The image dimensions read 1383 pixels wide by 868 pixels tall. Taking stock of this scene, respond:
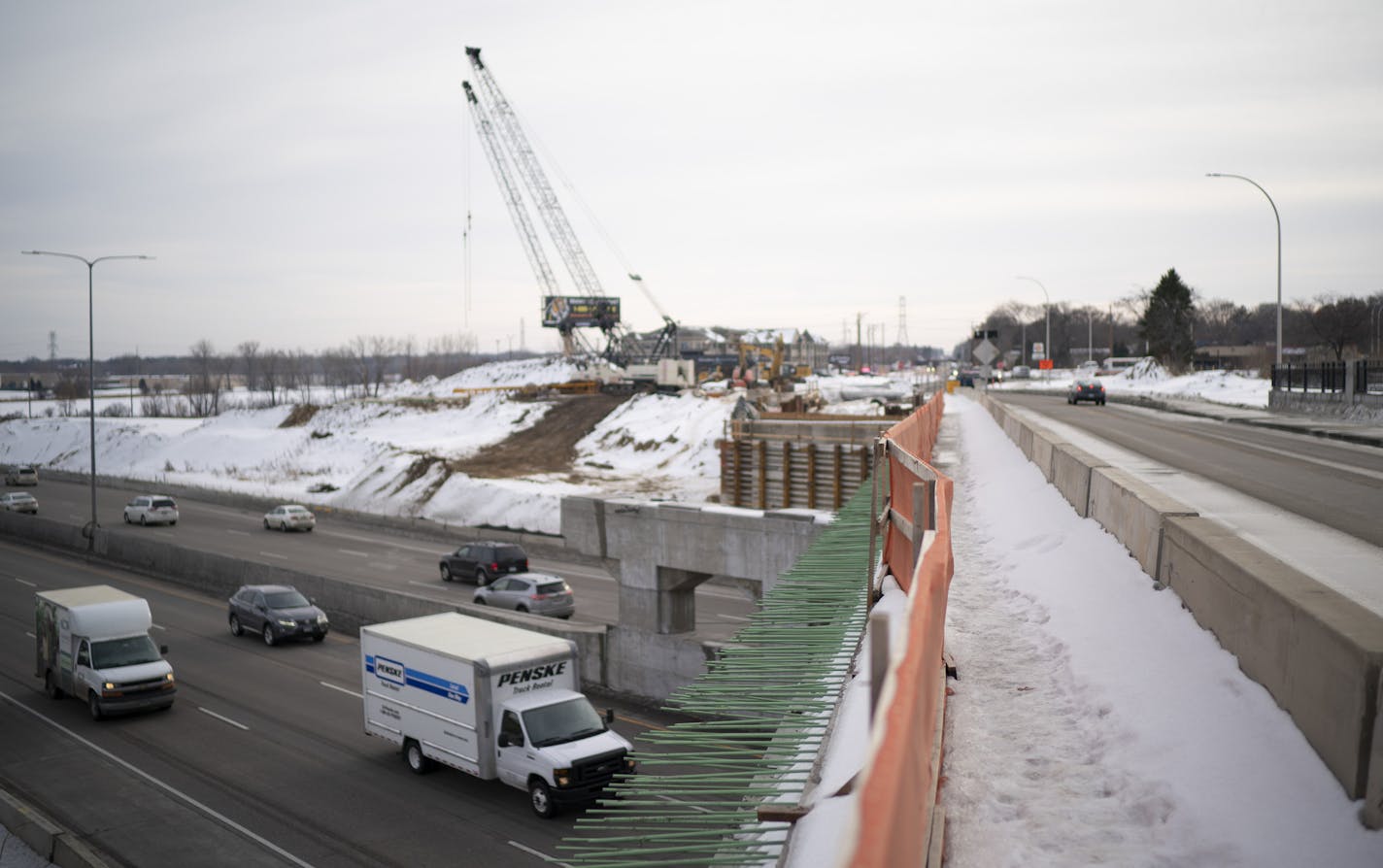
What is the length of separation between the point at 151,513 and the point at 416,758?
40976mm

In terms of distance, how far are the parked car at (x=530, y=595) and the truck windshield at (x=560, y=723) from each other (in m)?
11.2

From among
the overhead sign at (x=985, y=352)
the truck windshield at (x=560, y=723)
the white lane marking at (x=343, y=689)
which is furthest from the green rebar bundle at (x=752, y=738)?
the overhead sign at (x=985, y=352)

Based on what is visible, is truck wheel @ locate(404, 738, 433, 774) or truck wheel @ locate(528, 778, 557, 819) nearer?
truck wheel @ locate(528, 778, 557, 819)

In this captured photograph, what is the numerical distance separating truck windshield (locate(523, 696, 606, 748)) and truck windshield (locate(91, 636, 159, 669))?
1119 cm

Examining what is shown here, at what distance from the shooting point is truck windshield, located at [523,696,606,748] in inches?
645

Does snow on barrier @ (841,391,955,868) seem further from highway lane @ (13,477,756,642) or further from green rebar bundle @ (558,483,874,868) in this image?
highway lane @ (13,477,756,642)

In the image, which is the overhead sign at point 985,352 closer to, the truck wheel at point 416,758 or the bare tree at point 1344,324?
the truck wheel at point 416,758

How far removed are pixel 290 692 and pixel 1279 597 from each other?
23.0 m

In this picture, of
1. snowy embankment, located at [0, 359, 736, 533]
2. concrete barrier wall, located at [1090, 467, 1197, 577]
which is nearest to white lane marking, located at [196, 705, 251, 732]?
concrete barrier wall, located at [1090, 467, 1197, 577]

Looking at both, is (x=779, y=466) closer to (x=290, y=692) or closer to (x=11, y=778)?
(x=290, y=692)

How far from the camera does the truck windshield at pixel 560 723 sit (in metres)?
16.4

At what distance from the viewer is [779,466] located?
43469 mm

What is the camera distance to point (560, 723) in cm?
1678

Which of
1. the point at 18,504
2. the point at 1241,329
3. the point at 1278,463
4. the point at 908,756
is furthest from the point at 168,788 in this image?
the point at 1241,329
